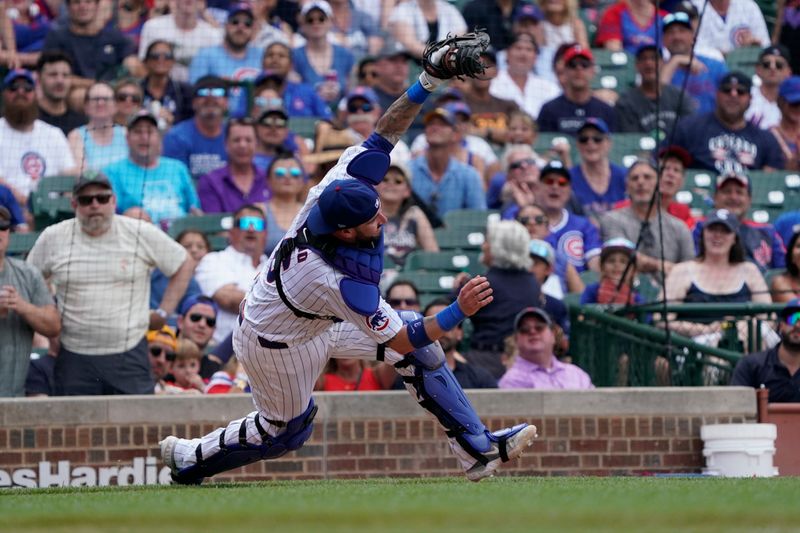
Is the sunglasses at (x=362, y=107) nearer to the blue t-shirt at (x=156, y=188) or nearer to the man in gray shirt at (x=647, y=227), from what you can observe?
the blue t-shirt at (x=156, y=188)

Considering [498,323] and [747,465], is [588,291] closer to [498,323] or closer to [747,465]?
[498,323]

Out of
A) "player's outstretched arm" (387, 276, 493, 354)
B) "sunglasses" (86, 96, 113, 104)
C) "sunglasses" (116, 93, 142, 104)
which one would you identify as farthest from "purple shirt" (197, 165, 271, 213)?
"player's outstretched arm" (387, 276, 493, 354)

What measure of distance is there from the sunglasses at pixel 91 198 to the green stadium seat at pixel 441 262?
2.60 metres

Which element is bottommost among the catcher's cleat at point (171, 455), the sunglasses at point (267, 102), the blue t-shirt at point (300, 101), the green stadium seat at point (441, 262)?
the catcher's cleat at point (171, 455)

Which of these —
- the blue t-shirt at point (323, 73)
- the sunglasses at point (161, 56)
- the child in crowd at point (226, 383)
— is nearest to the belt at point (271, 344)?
the child in crowd at point (226, 383)

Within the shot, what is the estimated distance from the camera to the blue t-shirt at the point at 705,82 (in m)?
14.2

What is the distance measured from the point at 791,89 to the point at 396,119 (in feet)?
25.9

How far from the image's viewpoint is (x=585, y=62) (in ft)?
44.5

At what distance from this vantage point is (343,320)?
714 cm

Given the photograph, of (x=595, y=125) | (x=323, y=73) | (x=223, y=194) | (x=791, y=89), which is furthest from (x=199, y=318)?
(x=791, y=89)

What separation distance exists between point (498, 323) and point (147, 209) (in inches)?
115

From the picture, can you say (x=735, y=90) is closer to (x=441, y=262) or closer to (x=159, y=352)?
(x=441, y=262)

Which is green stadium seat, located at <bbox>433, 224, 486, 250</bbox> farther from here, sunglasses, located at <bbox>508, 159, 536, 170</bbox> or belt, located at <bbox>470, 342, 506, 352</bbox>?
belt, located at <bbox>470, 342, 506, 352</bbox>

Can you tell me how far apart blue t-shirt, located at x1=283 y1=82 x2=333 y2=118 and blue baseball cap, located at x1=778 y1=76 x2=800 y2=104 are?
4288 mm
